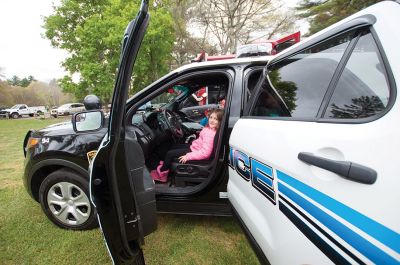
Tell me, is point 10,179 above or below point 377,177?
below

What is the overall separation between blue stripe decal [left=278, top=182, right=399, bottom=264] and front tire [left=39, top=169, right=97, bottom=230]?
7.17ft

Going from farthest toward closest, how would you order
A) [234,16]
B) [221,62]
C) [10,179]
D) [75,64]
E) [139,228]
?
[234,16] → [75,64] → [10,179] → [221,62] → [139,228]

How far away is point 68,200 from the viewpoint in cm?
262

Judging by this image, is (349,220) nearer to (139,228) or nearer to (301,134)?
(301,134)

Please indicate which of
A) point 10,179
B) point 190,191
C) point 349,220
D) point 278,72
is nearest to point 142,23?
point 278,72

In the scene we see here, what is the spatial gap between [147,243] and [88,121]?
1.35 meters

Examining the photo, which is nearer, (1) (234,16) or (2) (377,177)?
(2) (377,177)

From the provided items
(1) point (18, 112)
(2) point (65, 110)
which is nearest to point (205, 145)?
(2) point (65, 110)

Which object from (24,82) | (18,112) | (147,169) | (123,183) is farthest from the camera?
(24,82)

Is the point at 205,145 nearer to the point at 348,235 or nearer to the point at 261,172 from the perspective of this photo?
the point at 261,172

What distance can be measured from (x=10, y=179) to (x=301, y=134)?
525 cm

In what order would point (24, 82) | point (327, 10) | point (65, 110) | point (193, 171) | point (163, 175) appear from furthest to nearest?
point (24, 82) < point (65, 110) < point (327, 10) < point (163, 175) < point (193, 171)

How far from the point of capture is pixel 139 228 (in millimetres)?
1688

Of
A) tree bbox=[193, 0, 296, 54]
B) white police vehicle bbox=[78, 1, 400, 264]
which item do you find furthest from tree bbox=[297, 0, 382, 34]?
tree bbox=[193, 0, 296, 54]
